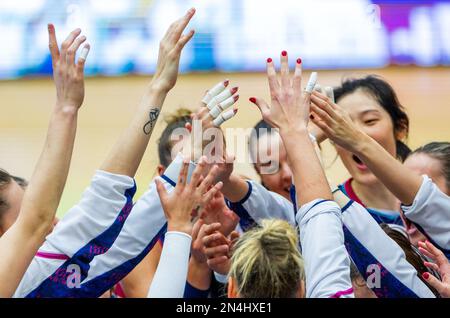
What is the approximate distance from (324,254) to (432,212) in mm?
403

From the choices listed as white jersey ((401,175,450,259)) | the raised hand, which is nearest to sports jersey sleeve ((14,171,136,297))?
the raised hand

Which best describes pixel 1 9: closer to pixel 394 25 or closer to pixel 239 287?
pixel 394 25

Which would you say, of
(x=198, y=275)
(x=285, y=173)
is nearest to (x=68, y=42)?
(x=198, y=275)

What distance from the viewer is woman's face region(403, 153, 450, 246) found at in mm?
1881

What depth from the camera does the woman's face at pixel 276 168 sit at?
247 cm

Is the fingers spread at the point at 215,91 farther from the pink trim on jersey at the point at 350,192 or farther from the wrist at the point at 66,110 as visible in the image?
the pink trim on jersey at the point at 350,192

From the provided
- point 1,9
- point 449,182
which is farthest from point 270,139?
point 1,9

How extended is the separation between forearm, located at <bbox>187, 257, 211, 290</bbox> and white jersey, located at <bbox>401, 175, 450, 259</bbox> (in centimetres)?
68

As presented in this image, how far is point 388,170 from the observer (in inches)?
64.6

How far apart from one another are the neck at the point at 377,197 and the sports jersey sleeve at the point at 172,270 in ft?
3.93

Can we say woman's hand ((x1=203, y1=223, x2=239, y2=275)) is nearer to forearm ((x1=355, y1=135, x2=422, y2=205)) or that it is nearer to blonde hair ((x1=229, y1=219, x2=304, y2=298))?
blonde hair ((x1=229, y1=219, x2=304, y2=298))

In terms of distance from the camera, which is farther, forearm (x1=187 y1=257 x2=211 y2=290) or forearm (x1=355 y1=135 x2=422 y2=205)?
forearm (x1=187 y1=257 x2=211 y2=290)

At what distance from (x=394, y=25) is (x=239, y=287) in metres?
2.58

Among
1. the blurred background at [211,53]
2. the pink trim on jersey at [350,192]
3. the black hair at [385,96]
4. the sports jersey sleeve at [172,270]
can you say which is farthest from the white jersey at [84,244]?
the blurred background at [211,53]
